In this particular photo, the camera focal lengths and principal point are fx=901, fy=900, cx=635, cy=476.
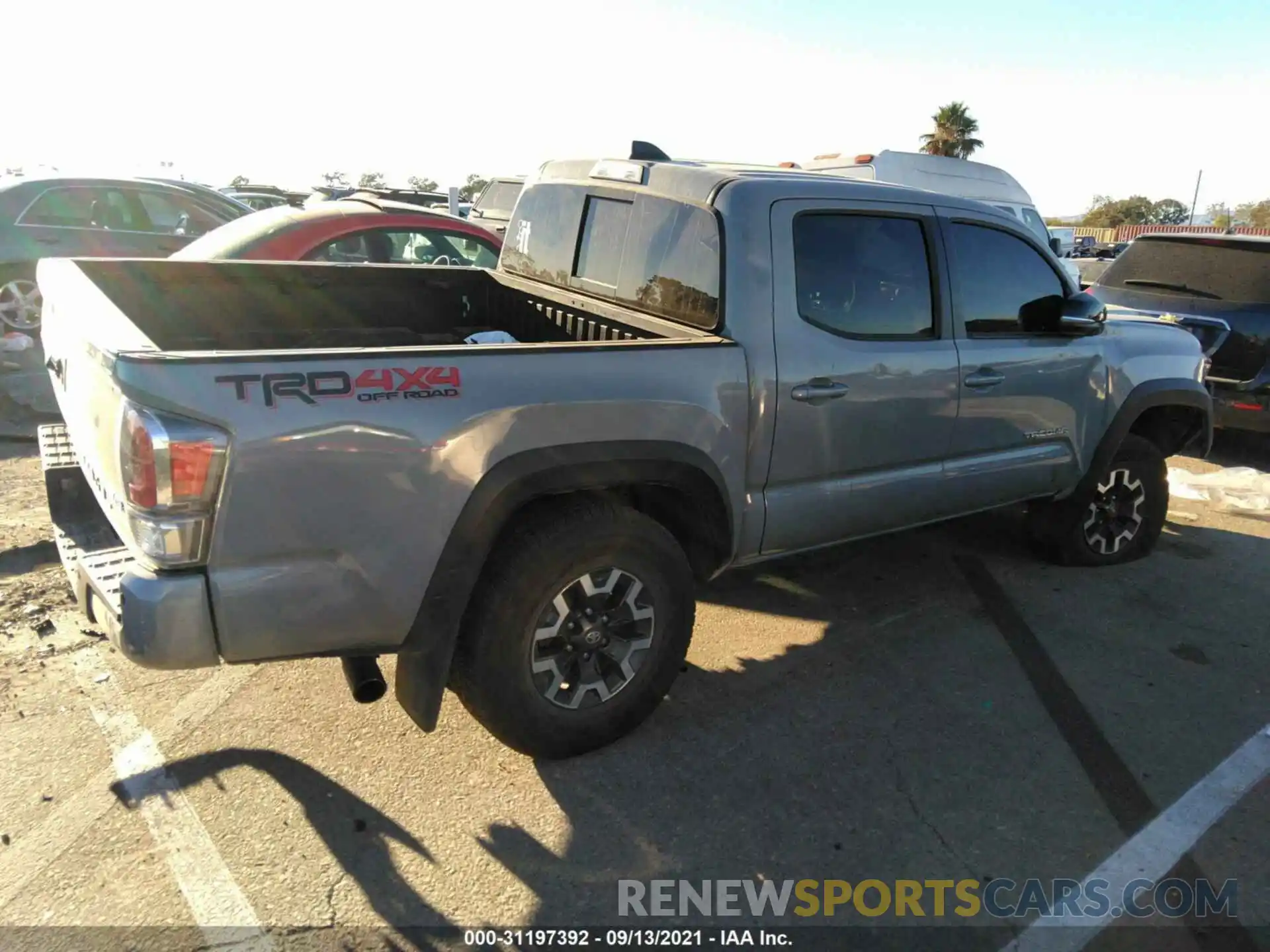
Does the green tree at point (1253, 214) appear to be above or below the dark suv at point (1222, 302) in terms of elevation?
above

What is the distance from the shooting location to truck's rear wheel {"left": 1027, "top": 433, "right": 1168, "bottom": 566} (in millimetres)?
4887

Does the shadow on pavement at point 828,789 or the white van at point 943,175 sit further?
the white van at point 943,175

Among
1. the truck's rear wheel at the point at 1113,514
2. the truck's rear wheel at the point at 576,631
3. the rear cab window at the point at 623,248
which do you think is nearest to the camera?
the truck's rear wheel at the point at 576,631

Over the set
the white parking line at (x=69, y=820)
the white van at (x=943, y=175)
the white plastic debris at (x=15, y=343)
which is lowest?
the white parking line at (x=69, y=820)

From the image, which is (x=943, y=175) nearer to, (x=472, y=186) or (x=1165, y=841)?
(x=1165, y=841)

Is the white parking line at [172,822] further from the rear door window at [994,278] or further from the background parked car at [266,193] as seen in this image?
the background parked car at [266,193]

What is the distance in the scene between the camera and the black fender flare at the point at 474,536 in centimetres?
262

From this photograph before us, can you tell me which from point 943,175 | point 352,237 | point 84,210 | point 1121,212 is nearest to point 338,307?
point 352,237

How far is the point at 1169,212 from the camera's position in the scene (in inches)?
2438

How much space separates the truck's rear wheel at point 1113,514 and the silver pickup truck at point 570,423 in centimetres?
2

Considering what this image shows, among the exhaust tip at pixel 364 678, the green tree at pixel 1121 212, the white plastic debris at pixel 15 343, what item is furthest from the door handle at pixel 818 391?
the green tree at pixel 1121 212

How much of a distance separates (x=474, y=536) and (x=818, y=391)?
57.1 inches

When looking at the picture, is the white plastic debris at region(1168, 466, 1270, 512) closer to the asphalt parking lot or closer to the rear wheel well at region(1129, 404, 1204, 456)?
the rear wheel well at region(1129, 404, 1204, 456)

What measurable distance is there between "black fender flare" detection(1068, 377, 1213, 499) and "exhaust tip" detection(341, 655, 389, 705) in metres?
3.73
